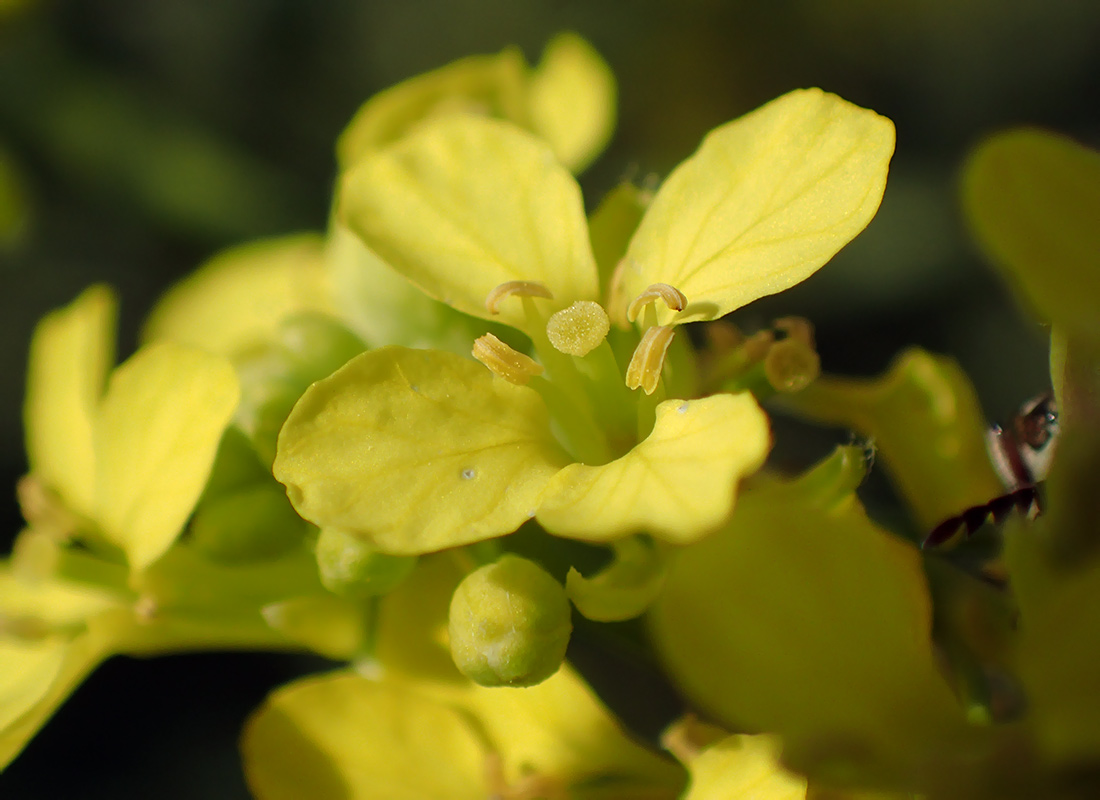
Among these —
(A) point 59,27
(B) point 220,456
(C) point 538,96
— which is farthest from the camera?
(A) point 59,27

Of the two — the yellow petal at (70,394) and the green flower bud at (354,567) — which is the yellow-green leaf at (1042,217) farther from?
the yellow petal at (70,394)

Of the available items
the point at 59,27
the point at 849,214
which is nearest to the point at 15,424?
the point at 59,27

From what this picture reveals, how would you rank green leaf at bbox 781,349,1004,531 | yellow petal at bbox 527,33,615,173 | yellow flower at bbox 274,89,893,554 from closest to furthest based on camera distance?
1. yellow flower at bbox 274,89,893,554
2. green leaf at bbox 781,349,1004,531
3. yellow petal at bbox 527,33,615,173

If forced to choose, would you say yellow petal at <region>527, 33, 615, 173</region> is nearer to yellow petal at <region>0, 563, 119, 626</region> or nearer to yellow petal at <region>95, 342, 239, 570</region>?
yellow petal at <region>95, 342, 239, 570</region>

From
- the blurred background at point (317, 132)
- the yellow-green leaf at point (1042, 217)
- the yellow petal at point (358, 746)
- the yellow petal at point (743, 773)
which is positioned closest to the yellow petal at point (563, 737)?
the yellow petal at point (358, 746)

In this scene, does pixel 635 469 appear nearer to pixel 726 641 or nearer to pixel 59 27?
pixel 726 641

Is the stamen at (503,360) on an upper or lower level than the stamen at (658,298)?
lower

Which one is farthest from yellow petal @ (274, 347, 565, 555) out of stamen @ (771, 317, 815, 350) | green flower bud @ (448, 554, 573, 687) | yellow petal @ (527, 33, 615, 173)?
yellow petal @ (527, 33, 615, 173)
